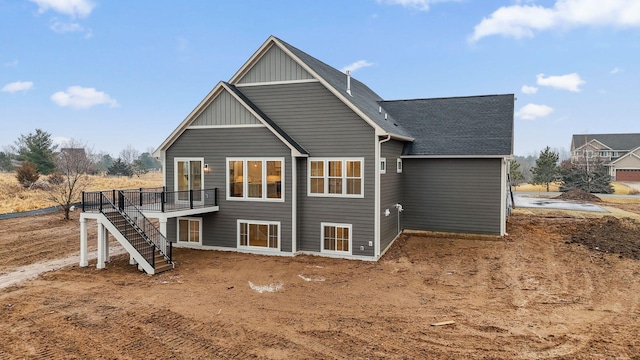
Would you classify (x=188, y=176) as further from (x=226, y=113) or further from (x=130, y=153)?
(x=130, y=153)

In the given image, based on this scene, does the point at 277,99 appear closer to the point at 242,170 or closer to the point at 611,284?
the point at 242,170

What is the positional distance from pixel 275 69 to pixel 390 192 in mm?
7069

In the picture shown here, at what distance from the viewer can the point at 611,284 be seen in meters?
10.3

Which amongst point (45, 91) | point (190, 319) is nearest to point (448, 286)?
point (190, 319)

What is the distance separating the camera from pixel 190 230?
15.6 metres

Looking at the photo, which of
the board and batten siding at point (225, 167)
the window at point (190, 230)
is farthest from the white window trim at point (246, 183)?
the window at point (190, 230)

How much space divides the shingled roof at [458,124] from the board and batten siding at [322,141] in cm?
466

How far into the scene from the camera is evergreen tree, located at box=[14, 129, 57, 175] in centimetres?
4209

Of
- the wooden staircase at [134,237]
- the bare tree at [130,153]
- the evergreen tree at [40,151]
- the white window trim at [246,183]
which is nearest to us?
the wooden staircase at [134,237]

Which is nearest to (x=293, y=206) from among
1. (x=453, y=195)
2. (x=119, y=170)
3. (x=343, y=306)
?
(x=343, y=306)

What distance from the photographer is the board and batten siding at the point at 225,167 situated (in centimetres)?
1392

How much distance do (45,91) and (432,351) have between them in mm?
58066

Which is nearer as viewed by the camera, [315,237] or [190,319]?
[190,319]

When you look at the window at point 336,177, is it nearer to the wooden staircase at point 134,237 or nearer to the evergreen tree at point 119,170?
the wooden staircase at point 134,237
